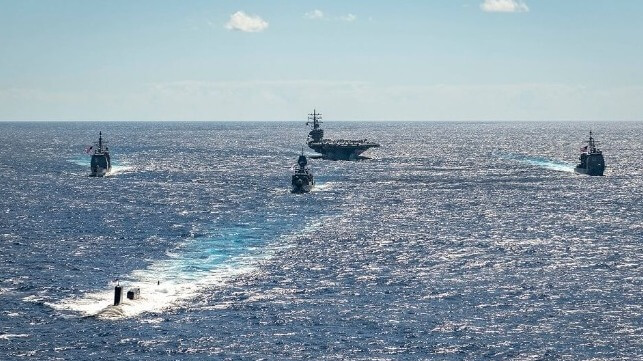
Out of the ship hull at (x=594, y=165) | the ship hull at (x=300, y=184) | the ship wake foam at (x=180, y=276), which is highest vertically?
the ship hull at (x=594, y=165)

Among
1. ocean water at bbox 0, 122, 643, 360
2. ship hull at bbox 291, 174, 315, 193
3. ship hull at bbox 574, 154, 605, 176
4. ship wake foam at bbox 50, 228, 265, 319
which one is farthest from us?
ship hull at bbox 574, 154, 605, 176

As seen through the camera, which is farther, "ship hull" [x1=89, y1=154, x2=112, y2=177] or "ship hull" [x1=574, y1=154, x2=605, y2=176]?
"ship hull" [x1=574, y1=154, x2=605, y2=176]

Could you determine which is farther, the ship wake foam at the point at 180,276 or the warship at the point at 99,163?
the warship at the point at 99,163

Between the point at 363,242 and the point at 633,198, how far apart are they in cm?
6994

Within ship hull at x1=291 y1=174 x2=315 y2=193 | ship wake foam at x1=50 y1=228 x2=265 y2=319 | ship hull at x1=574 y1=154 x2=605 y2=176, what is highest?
ship hull at x1=574 y1=154 x2=605 y2=176

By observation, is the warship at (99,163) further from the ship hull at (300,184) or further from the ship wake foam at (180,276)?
the ship wake foam at (180,276)

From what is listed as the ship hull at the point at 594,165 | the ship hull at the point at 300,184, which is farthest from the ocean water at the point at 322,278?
the ship hull at the point at 594,165

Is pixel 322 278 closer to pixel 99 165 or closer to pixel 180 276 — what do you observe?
pixel 180 276

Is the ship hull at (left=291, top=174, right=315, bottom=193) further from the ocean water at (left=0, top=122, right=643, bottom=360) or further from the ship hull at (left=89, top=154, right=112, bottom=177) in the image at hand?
the ship hull at (left=89, top=154, right=112, bottom=177)

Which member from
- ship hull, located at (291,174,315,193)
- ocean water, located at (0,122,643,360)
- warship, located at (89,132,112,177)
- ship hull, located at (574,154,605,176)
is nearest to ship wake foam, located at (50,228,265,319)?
ocean water, located at (0,122,643,360)

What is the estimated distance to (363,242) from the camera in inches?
4112

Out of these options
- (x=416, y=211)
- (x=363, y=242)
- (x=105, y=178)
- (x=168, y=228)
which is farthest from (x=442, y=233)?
(x=105, y=178)

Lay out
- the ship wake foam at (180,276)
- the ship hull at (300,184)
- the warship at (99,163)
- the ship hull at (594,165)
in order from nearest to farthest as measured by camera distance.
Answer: the ship wake foam at (180,276) → the ship hull at (300,184) → the warship at (99,163) → the ship hull at (594,165)

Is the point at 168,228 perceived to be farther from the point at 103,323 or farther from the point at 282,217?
the point at 103,323
